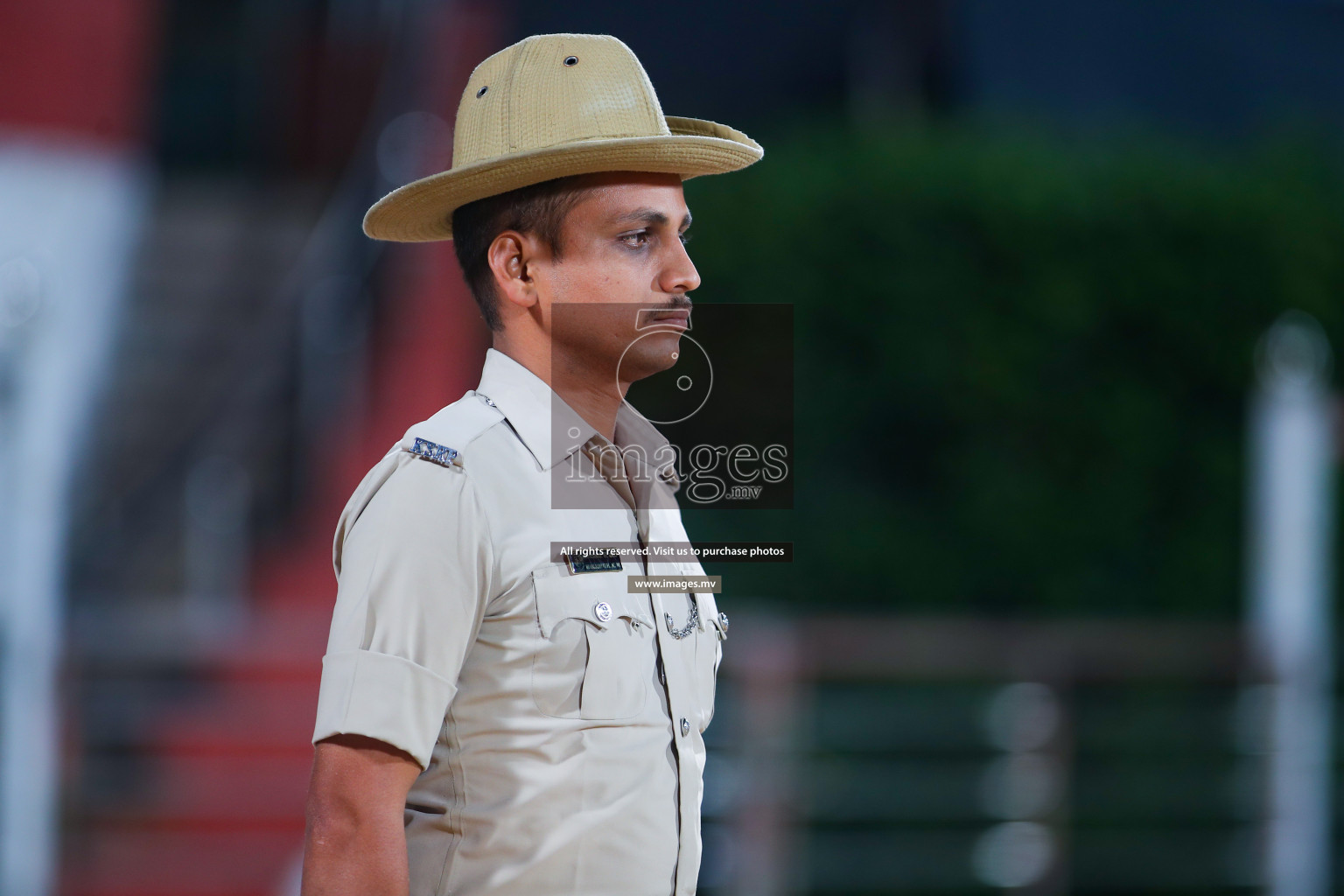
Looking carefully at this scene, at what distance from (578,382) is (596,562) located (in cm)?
25

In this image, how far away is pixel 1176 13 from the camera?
32.2 feet

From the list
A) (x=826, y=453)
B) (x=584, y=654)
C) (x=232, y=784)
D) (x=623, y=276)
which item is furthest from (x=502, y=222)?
(x=826, y=453)

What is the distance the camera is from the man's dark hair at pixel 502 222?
1729mm

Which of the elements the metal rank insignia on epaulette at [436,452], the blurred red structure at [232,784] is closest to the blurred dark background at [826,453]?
the blurred red structure at [232,784]

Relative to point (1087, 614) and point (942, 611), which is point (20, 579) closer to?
point (942, 611)

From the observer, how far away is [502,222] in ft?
5.82

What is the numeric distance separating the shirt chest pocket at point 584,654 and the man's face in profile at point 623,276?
0.29 metres

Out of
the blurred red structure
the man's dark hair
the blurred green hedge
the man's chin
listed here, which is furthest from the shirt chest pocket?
the blurred green hedge

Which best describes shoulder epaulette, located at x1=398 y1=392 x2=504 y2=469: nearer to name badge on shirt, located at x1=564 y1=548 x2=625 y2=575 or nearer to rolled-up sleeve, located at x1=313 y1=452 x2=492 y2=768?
rolled-up sleeve, located at x1=313 y1=452 x2=492 y2=768

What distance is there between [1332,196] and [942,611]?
10.4ft

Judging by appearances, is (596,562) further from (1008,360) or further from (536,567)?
(1008,360)

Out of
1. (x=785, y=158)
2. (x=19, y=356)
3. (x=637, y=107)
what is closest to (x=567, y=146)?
(x=637, y=107)

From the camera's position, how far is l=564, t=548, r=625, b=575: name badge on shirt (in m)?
1.63

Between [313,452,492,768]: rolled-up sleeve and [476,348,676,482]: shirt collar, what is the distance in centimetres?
17
